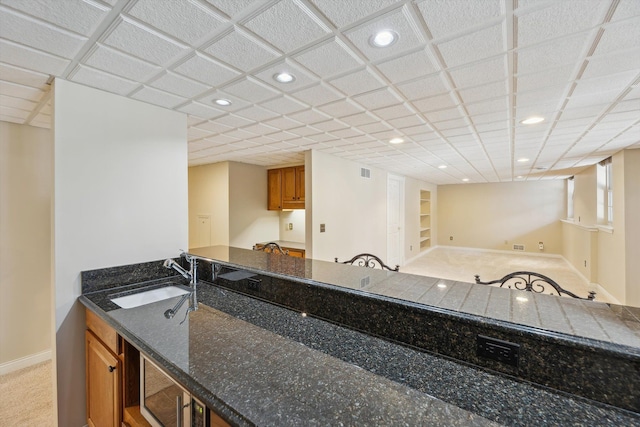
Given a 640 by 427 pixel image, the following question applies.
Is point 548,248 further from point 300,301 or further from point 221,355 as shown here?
point 221,355

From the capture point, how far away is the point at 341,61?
157 cm

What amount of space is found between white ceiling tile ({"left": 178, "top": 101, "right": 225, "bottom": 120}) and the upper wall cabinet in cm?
247

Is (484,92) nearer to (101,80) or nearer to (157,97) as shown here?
(157,97)

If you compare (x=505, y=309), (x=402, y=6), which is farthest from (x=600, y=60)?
(x=505, y=309)

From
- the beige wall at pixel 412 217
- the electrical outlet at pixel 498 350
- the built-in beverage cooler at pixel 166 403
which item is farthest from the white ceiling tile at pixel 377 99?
the beige wall at pixel 412 217

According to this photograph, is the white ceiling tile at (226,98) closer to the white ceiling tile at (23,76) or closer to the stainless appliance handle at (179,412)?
the white ceiling tile at (23,76)

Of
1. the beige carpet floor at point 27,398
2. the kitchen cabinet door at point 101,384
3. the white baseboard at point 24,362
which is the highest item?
the kitchen cabinet door at point 101,384

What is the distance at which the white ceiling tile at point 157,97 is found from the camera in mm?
1987

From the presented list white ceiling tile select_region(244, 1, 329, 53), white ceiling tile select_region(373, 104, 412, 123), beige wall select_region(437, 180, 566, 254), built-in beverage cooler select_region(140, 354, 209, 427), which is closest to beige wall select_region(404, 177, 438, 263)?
beige wall select_region(437, 180, 566, 254)

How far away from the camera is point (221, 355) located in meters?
1.15

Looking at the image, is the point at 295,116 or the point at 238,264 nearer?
the point at 238,264

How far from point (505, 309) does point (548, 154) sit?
4.27m

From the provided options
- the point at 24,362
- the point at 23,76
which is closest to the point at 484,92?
the point at 23,76

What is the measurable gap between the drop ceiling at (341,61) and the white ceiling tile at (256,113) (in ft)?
0.06
